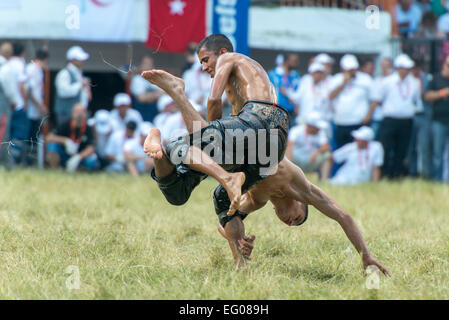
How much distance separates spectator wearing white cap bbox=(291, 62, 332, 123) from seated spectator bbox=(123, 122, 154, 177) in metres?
2.35

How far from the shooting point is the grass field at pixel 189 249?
4273mm

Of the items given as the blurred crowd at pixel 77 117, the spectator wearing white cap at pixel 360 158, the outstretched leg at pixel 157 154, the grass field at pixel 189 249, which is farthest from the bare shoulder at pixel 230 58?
the spectator wearing white cap at pixel 360 158

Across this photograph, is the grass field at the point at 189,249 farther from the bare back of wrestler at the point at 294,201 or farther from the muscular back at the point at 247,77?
the muscular back at the point at 247,77

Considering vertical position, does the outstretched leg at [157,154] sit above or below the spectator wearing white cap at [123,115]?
above

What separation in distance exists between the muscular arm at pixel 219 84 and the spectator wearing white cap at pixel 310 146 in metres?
6.55

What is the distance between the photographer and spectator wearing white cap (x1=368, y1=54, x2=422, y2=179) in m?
11.7

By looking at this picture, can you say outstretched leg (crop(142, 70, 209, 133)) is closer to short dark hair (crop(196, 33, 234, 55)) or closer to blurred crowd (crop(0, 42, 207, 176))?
short dark hair (crop(196, 33, 234, 55))

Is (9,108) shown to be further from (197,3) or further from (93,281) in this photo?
(93,281)

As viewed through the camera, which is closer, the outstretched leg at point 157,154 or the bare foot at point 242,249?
the outstretched leg at point 157,154

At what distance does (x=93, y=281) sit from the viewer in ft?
14.5

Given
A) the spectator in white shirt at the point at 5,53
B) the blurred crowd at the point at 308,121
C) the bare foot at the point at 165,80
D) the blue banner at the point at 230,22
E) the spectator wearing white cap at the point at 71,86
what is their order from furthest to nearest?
the blurred crowd at the point at 308,121
the spectator wearing white cap at the point at 71,86
the spectator in white shirt at the point at 5,53
the blue banner at the point at 230,22
the bare foot at the point at 165,80

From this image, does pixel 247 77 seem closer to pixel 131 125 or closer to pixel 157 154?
pixel 157 154

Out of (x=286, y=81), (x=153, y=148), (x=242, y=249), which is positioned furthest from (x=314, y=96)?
(x=153, y=148)
